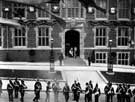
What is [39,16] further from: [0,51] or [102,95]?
[102,95]

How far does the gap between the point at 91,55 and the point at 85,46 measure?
1218mm

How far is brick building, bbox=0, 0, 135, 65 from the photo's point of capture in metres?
32.4

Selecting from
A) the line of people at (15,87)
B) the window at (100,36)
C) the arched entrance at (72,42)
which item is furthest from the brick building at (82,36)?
the line of people at (15,87)

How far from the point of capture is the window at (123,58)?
3266 cm

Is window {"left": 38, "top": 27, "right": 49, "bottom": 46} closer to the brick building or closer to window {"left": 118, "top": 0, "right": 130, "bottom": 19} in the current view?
the brick building

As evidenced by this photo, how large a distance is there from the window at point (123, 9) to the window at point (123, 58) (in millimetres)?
4215

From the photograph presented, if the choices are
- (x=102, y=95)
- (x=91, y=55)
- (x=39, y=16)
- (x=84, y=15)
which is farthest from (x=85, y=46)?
(x=102, y=95)

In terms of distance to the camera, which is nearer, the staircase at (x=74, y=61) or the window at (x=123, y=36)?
the staircase at (x=74, y=61)

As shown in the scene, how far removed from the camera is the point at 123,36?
108 feet

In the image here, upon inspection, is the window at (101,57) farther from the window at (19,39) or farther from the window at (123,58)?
the window at (19,39)

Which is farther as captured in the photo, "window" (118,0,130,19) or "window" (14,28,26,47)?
"window" (14,28,26,47)

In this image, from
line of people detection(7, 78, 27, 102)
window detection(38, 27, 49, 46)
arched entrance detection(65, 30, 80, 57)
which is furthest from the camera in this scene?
arched entrance detection(65, 30, 80, 57)

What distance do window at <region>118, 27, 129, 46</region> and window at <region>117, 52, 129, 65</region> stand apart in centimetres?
116

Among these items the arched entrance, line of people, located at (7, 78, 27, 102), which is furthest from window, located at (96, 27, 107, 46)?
line of people, located at (7, 78, 27, 102)
